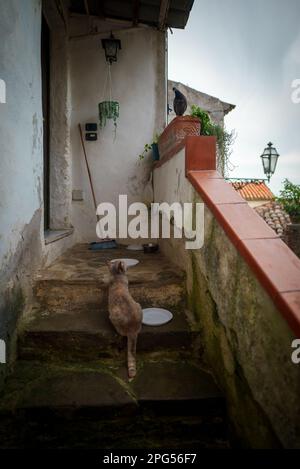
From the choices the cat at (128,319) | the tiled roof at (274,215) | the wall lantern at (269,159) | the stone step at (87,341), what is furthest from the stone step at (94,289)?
the tiled roof at (274,215)

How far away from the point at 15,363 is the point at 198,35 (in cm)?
667

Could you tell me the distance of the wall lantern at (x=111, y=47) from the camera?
15.5ft

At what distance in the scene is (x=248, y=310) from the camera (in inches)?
61.5

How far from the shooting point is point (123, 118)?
507 centimetres

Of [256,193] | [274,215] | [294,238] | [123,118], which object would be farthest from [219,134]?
[256,193]

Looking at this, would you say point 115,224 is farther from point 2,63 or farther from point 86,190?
point 2,63

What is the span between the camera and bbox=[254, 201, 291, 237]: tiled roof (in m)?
13.4

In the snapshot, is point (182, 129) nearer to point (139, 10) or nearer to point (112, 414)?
point (112, 414)

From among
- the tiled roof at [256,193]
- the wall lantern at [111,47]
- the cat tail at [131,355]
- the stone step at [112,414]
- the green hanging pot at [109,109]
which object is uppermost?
the wall lantern at [111,47]

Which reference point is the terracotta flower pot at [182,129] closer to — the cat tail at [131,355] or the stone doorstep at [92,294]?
the stone doorstep at [92,294]

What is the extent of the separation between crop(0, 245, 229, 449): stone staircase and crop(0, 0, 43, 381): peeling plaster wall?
22 centimetres

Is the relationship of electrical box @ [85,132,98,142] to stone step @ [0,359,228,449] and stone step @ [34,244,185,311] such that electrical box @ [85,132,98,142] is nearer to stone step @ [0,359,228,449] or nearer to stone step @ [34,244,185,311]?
stone step @ [34,244,185,311]

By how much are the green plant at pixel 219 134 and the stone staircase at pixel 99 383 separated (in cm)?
204

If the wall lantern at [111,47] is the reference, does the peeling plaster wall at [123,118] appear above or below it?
below
